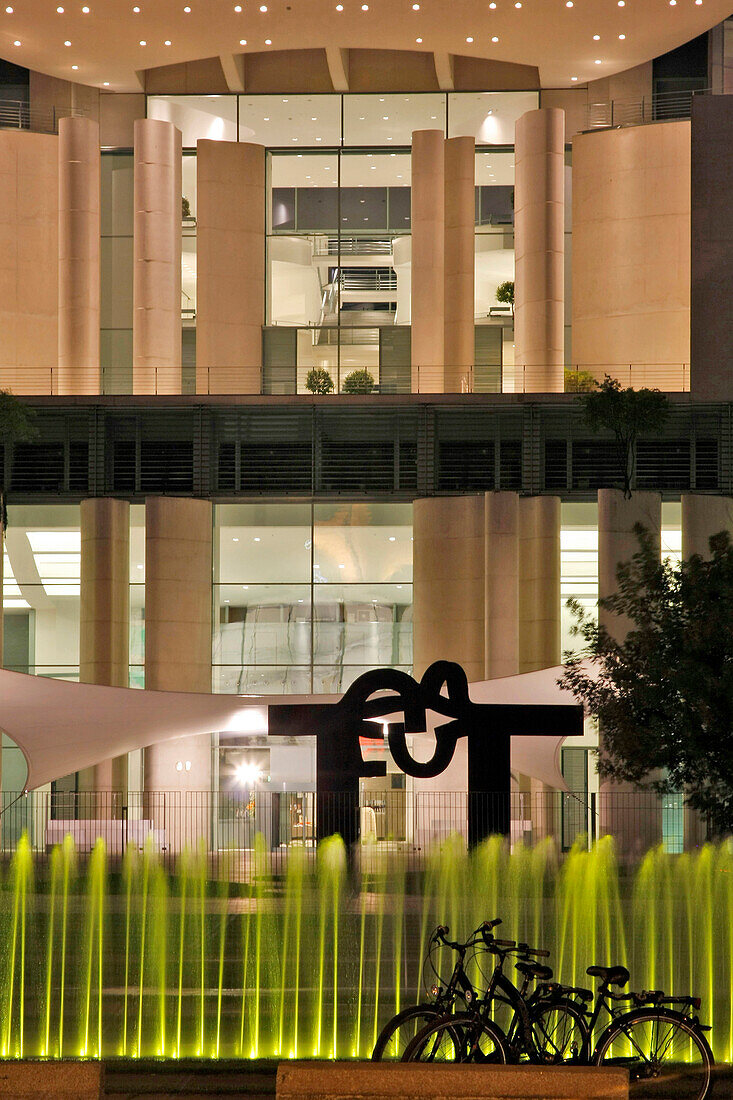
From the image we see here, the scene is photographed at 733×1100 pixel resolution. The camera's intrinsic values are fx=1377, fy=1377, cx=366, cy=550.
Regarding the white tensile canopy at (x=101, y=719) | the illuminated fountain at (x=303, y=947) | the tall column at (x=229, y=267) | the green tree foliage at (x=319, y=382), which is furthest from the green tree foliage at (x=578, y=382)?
the illuminated fountain at (x=303, y=947)

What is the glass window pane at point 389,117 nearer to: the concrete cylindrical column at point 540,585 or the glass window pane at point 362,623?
the concrete cylindrical column at point 540,585

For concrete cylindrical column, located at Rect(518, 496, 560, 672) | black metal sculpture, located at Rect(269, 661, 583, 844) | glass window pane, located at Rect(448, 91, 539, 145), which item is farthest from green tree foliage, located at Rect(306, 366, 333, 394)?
black metal sculpture, located at Rect(269, 661, 583, 844)

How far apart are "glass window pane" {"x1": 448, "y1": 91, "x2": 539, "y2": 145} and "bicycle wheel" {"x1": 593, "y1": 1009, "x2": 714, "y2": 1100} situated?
35533 mm

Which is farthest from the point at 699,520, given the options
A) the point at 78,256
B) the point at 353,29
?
the point at 78,256

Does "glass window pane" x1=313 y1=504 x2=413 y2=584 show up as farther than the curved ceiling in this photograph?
No

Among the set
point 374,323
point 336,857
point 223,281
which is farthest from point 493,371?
point 336,857

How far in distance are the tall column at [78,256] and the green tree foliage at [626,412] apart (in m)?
14.9

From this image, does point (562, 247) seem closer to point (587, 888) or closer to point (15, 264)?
point (15, 264)

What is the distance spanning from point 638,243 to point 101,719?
24.3 meters

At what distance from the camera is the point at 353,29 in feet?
134

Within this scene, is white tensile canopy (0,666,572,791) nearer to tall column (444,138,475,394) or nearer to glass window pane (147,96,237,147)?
tall column (444,138,475,394)

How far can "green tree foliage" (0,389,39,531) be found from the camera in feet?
113

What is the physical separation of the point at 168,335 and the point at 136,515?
223 inches

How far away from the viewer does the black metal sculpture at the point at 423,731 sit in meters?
20.6
